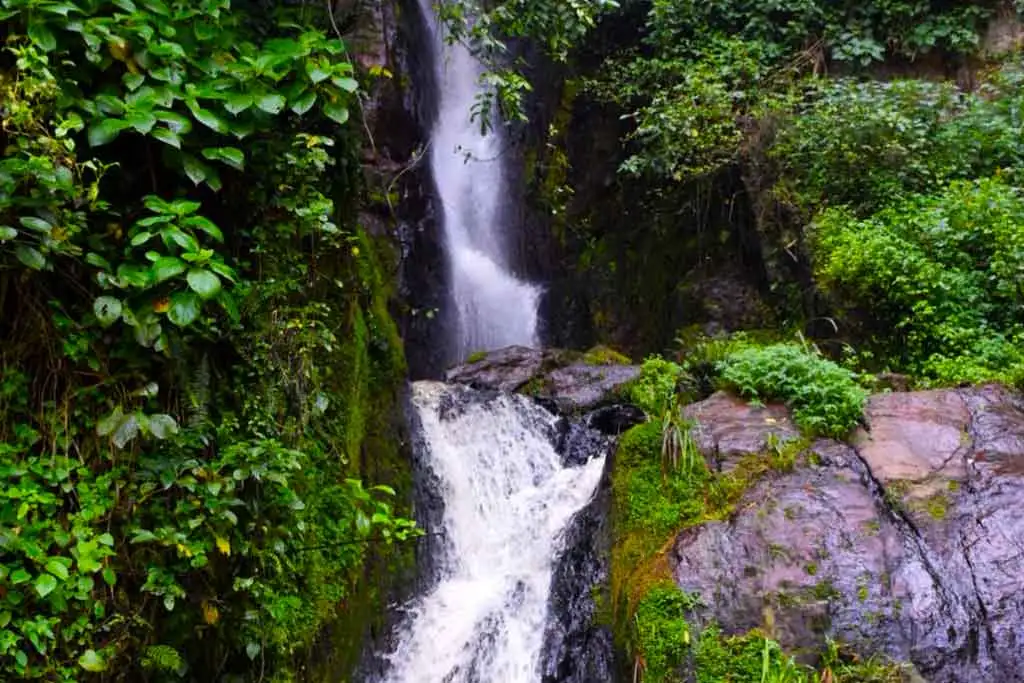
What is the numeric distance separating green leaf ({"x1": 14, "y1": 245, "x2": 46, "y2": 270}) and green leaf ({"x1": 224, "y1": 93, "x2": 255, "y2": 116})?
1032 mm

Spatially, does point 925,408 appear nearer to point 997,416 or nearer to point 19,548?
point 997,416

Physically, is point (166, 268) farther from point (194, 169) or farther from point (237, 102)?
point (237, 102)

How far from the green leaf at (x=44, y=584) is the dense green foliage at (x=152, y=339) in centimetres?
1

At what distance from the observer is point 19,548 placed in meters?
2.73

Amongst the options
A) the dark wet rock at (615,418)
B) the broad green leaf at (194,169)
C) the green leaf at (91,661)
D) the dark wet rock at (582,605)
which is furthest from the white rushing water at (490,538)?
the broad green leaf at (194,169)

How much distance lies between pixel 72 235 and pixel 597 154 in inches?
398

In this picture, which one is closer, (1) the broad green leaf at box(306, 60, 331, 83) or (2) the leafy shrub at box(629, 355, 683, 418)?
(1) the broad green leaf at box(306, 60, 331, 83)

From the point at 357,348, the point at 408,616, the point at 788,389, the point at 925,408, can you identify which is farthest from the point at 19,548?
the point at 925,408

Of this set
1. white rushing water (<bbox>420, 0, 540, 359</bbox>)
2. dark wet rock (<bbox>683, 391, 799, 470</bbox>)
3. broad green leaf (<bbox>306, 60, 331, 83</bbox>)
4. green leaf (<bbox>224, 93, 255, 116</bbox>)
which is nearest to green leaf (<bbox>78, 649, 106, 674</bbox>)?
green leaf (<bbox>224, 93, 255, 116</bbox>)

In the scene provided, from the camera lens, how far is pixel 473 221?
45.0 ft

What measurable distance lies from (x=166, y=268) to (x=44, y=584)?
127cm

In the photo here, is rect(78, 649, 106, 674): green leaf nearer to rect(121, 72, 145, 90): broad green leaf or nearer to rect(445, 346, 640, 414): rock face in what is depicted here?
rect(121, 72, 145, 90): broad green leaf

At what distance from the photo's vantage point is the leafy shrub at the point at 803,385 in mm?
5305

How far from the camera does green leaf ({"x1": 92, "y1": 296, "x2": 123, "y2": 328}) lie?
299 cm
